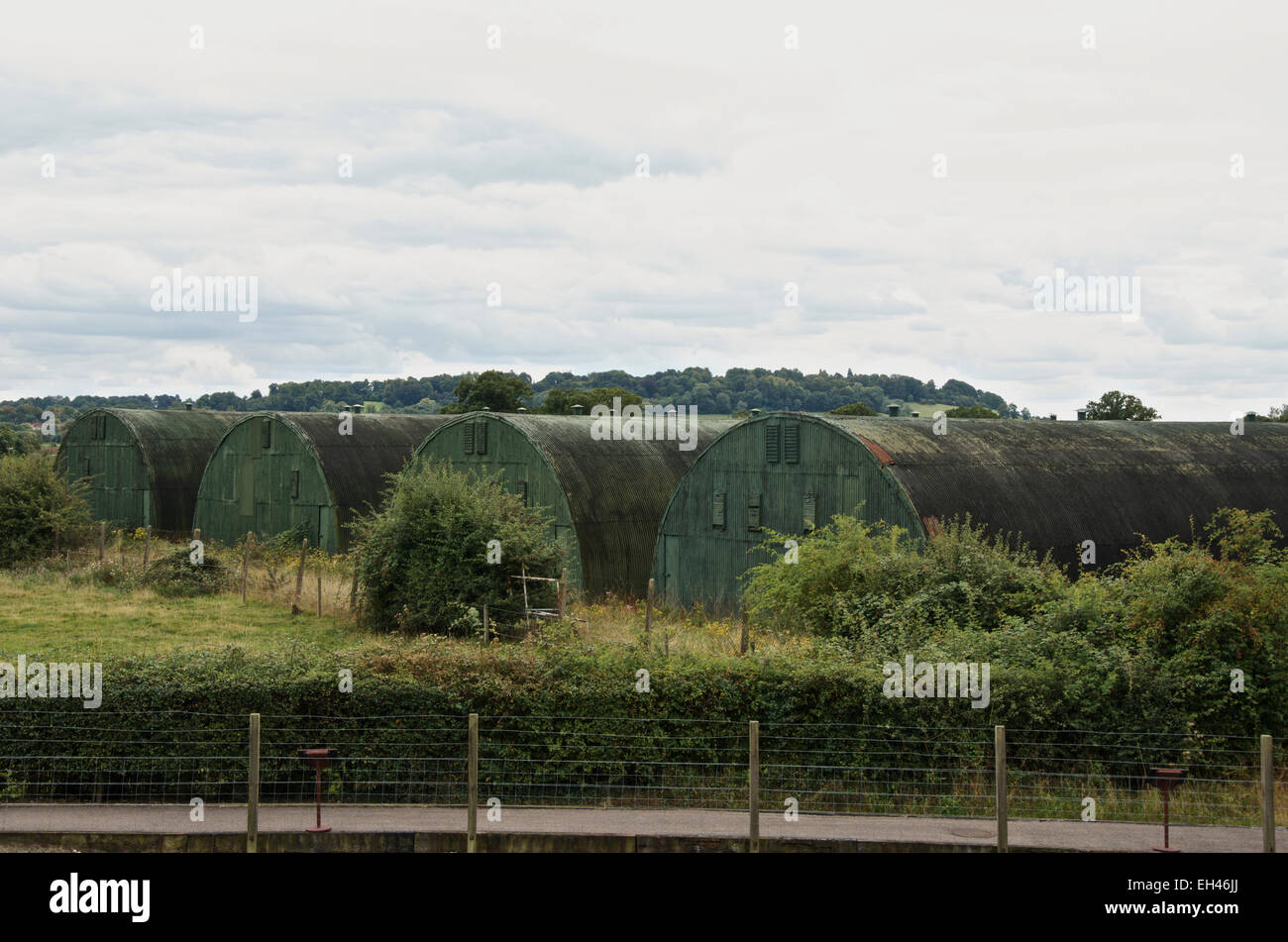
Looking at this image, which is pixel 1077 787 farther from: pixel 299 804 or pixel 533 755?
pixel 299 804

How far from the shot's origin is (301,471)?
45.3 meters

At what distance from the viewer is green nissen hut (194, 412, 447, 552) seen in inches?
1747

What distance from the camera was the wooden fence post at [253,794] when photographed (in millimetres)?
14992

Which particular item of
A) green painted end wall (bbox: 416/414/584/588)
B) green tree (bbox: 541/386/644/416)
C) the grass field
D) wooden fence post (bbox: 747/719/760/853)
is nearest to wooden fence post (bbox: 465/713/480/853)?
wooden fence post (bbox: 747/719/760/853)

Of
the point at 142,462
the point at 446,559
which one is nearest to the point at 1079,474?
the point at 446,559

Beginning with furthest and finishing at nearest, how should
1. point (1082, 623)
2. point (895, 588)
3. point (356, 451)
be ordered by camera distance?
point (356, 451)
point (895, 588)
point (1082, 623)

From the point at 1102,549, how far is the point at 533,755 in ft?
58.6

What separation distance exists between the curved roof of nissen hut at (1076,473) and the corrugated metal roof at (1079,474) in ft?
0.11

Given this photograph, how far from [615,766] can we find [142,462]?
1616 inches

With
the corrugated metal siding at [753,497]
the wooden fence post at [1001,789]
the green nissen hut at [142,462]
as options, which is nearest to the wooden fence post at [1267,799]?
the wooden fence post at [1001,789]

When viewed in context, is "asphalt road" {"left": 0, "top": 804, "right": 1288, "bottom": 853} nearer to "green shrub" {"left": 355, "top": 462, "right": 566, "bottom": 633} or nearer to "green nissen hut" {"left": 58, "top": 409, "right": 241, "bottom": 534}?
"green shrub" {"left": 355, "top": 462, "right": 566, "bottom": 633}

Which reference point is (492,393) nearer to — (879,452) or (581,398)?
(581,398)

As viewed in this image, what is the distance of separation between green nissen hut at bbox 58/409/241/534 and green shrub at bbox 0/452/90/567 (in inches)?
182
